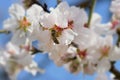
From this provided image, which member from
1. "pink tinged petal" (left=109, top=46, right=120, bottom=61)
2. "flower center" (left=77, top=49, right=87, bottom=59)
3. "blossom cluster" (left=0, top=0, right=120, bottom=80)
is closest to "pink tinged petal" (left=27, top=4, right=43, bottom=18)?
"blossom cluster" (left=0, top=0, right=120, bottom=80)

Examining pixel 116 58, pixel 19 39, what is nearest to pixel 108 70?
pixel 116 58

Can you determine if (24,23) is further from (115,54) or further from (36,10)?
(115,54)

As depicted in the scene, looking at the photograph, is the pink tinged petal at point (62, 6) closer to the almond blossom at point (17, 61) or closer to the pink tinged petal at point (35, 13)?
the pink tinged petal at point (35, 13)

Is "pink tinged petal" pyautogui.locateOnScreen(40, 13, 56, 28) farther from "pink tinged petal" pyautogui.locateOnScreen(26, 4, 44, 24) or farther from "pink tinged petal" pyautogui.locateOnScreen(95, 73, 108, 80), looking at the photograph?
"pink tinged petal" pyautogui.locateOnScreen(95, 73, 108, 80)

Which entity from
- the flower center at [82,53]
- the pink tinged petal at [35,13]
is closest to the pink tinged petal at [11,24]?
the pink tinged petal at [35,13]

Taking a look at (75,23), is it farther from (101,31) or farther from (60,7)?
(101,31)

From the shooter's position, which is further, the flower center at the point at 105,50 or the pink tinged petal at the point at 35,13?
the flower center at the point at 105,50

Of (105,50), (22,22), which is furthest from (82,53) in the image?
(22,22)

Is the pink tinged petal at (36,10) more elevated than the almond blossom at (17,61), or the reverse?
the almond blossom at (17,61)
